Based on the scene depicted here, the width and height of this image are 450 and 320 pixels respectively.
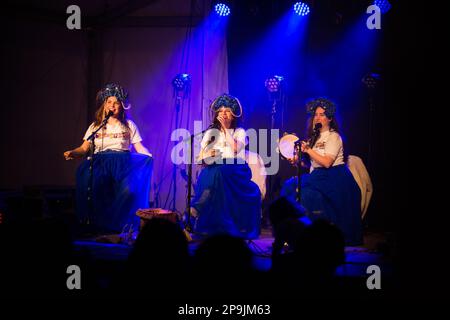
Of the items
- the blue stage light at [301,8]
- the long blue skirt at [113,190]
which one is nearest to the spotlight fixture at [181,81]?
the long blue skirt at [113,190]

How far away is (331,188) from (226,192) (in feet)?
4.04

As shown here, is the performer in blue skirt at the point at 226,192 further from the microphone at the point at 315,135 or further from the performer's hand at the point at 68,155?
the performer's hand at the point at 68,155

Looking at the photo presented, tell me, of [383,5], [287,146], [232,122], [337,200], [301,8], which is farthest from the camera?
[301,8]

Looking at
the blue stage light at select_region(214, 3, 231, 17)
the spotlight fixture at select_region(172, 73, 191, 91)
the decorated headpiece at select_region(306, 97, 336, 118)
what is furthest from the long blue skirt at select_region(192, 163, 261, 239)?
the blue stage light at select_region(214, 3, 231, 17)

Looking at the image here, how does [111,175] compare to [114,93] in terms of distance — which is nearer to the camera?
[111,175]

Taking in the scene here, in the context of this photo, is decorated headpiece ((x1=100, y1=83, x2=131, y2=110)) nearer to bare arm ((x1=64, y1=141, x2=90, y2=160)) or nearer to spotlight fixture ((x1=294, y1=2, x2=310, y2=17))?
bare arm ((x1=64, y1=141, x2=90, y2=160))

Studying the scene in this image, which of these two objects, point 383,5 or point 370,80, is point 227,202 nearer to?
point 370,80

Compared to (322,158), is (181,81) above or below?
above

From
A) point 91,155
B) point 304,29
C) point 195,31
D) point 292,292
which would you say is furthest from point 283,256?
Answer: point 195,31

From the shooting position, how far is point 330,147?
19.9 ft

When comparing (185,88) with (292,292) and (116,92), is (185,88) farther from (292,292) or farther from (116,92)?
(292,292)

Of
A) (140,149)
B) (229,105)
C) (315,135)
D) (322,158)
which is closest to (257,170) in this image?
(229,105)

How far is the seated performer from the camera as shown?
6340 mm

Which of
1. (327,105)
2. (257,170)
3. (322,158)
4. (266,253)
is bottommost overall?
(266,253)
